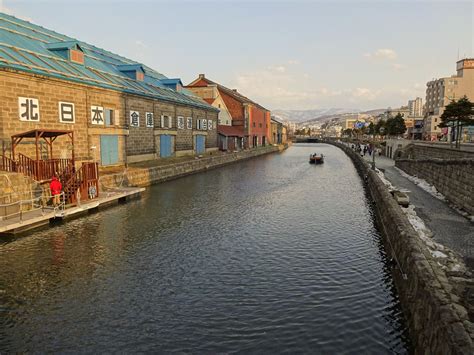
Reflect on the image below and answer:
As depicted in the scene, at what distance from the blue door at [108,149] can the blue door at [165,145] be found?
1160 centimetres

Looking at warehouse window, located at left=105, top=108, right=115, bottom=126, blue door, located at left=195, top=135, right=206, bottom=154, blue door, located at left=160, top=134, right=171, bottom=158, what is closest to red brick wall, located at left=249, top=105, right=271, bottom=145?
blue door, located at left=195, top=135, right=206, bottom=154

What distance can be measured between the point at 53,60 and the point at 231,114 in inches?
2333

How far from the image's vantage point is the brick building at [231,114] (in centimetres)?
8240

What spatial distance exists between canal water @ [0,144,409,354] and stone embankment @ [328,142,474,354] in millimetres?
725

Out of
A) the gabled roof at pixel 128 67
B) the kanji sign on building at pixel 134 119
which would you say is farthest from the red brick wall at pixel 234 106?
the kanji sign on building at pixel 134 119

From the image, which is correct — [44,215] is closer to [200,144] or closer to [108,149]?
[108,149]

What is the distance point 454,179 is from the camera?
27.9m

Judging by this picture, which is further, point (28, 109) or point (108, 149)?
point (108, 149)

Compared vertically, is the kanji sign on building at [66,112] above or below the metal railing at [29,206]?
above

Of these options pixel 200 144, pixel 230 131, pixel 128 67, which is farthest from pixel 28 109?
pixel 230 131

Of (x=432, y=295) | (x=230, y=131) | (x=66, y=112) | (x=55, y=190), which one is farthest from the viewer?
(x=230, y=131)

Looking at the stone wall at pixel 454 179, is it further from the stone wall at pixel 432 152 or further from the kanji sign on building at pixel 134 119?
the kanji sign on building at pixel 134 119

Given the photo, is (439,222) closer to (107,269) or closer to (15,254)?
(107,269)

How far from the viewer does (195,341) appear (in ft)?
33.1
